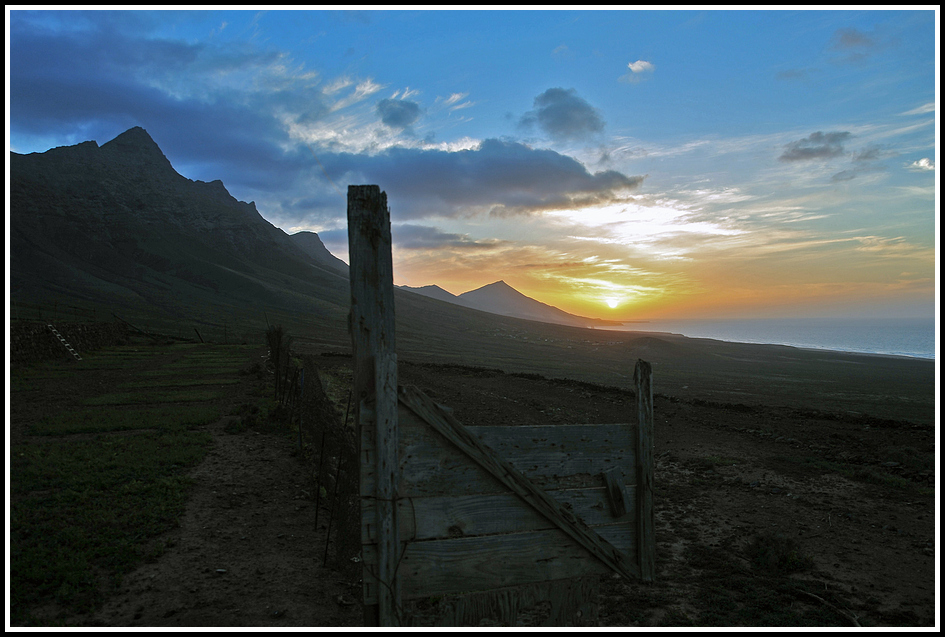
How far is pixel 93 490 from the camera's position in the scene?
26.5 feet

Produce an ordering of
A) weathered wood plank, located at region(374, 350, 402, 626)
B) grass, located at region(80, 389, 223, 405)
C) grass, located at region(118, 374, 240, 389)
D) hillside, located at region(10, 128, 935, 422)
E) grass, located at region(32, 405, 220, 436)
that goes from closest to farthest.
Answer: weathered wood plank, located at region(374, 350, 402, 626) < grass, located at region(32, 405, 220, 436) < grass, located at region(80, 389, 223, 405) < grass, located at region(118, 374, 240, 389) < hillside, located at region(10, 128, 935, 422)

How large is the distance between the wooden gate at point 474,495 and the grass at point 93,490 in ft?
14.3

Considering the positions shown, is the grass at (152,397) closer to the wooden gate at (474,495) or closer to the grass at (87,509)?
the grass at (87,509)

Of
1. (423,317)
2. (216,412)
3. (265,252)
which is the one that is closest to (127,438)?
(216,412)

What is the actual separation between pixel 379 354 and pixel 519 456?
122cm

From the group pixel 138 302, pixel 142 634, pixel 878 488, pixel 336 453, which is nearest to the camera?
pixel 142 634

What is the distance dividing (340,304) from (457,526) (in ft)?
446

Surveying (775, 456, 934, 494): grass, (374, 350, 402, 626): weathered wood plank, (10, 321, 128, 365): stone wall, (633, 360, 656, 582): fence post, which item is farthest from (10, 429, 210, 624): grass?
(10, 321, 128, 365): stone wall

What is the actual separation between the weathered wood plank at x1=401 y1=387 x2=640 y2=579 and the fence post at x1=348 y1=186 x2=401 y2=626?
21 cm

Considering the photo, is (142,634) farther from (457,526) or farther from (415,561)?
(457,526)

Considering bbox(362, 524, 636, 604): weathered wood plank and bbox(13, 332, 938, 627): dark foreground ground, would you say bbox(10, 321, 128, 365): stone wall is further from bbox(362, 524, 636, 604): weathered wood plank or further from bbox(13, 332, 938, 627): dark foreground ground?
bbox(362, 524, 636, 604): weathered wood plank

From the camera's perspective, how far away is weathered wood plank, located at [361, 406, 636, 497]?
9.94 feet

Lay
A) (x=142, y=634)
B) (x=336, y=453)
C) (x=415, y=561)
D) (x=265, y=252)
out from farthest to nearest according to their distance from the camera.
Answer: (x=265, y=252) < (x=336, y=453) < (x=142, y=634) < (x=415, y=561)

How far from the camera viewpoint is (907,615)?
5133 millimetres
